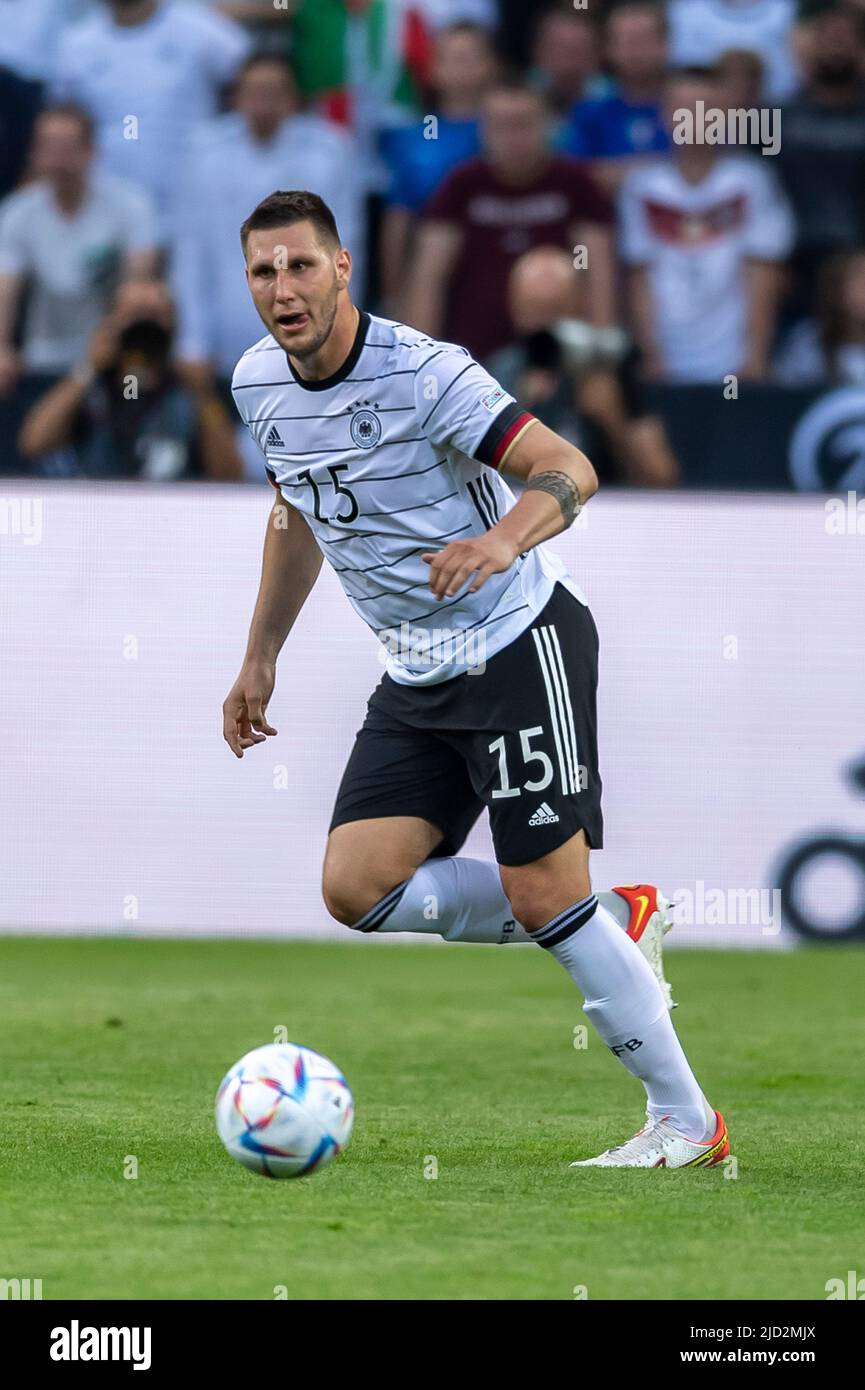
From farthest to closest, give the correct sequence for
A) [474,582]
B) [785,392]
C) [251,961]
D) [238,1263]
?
[785,392], [251,961], [474,582], [238,1263]

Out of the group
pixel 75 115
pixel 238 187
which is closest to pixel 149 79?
pixel 75 115

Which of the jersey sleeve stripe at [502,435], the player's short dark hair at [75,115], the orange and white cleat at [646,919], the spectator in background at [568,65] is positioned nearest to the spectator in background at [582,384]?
the spectator in background at [568,65]

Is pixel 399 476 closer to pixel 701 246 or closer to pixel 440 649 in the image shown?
pixel 440 649

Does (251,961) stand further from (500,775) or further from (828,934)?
(500,775)

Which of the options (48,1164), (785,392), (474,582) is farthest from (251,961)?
(474,582)

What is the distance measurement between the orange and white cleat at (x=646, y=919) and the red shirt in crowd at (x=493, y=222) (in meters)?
6.27

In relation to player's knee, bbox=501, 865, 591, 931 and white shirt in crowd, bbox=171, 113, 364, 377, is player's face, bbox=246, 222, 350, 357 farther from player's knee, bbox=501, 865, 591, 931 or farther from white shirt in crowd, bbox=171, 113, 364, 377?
white shirt in crowd, bbox=171, 113, 364, 377

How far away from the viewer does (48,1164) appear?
17.1ft

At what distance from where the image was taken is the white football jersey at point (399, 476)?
520cm

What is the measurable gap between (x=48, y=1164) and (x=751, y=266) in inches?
321

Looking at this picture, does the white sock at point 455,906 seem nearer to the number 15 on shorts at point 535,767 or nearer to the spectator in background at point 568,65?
the number 15 on shorts at point 535,767

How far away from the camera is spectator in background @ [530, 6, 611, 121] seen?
40.6 feet

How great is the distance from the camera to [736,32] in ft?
41.8

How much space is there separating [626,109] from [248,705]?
7.55 meters
